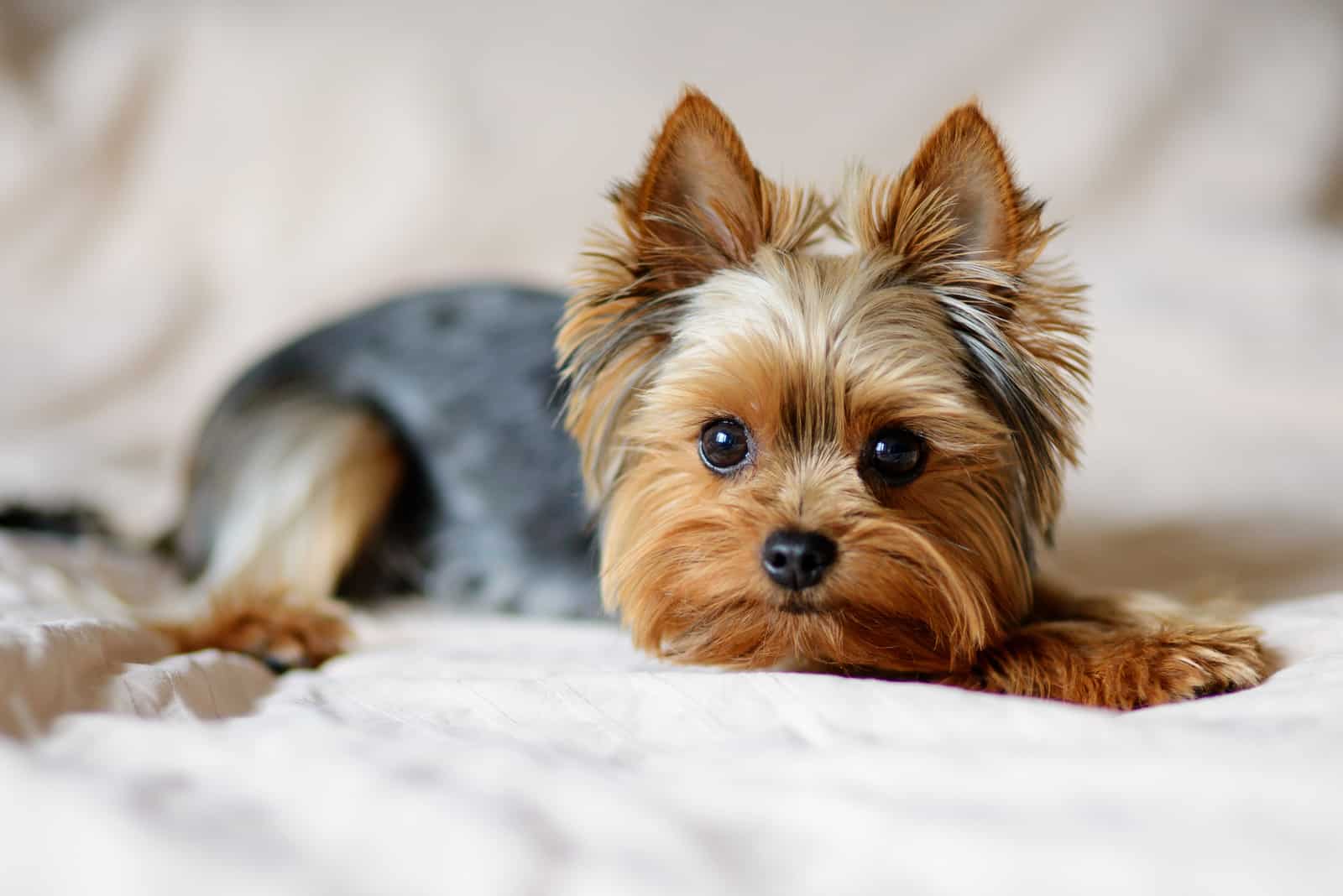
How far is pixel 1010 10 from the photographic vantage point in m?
4.47

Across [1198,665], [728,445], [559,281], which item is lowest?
[1198,665]

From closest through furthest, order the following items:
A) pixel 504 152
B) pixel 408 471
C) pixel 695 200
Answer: pixel 695 200 → pixel 408 471 → pixel 504 152

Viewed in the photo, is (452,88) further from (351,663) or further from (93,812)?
(93,812)

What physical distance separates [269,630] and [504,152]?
8.67 feet

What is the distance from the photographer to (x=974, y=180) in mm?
2137

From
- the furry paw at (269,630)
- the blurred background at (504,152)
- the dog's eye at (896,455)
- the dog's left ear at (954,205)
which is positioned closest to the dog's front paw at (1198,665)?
the dog's eye at (896,455)

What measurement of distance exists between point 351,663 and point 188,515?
1.33 metres

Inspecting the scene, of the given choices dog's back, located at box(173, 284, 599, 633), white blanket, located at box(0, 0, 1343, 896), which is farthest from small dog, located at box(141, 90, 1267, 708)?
dog's back, located at box(173, 284, 599, 633)

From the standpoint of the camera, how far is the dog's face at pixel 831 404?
6.53 ft

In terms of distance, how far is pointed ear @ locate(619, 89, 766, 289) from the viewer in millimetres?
2182

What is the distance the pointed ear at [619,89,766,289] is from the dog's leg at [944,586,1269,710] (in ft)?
3.05

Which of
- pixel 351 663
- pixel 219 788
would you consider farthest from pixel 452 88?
pixel 219 788

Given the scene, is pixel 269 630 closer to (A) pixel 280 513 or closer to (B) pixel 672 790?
(A) pixel 280 513

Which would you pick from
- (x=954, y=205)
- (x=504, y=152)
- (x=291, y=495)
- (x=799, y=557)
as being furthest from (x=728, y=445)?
(x=504, y=152)
